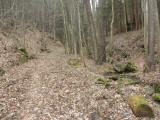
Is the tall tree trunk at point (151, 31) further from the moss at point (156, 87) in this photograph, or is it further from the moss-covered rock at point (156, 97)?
the moss-covered rock at point (156, 97)

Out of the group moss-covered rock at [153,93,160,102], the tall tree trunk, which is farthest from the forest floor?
the tall tree trunk

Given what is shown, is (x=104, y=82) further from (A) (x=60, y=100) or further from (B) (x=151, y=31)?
(B) (x=151, y=31)

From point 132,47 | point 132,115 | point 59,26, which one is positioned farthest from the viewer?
point 59,26

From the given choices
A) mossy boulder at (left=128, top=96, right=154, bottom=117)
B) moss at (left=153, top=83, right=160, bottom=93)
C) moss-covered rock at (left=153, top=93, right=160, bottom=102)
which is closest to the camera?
mossy boulder at (left=128, top=96, right=154, bottom=117)

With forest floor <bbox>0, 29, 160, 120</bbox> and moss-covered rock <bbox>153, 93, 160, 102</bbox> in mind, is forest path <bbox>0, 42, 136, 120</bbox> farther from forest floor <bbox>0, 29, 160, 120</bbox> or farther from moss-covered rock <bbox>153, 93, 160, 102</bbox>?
moss-covered rock <bbox>153, 93, 160, 102</bbox>

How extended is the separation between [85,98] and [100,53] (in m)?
9.11

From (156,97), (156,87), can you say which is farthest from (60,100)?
(156,87)

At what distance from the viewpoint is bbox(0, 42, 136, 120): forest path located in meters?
8.21

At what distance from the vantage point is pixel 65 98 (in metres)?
9.77

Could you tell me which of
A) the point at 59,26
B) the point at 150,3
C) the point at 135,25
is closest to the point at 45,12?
the point at 59,26

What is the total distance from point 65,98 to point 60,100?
26 centimetres

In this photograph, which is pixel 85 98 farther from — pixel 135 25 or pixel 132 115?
pixel 135 25

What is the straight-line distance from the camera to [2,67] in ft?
48.6

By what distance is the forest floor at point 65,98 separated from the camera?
27.0ft
